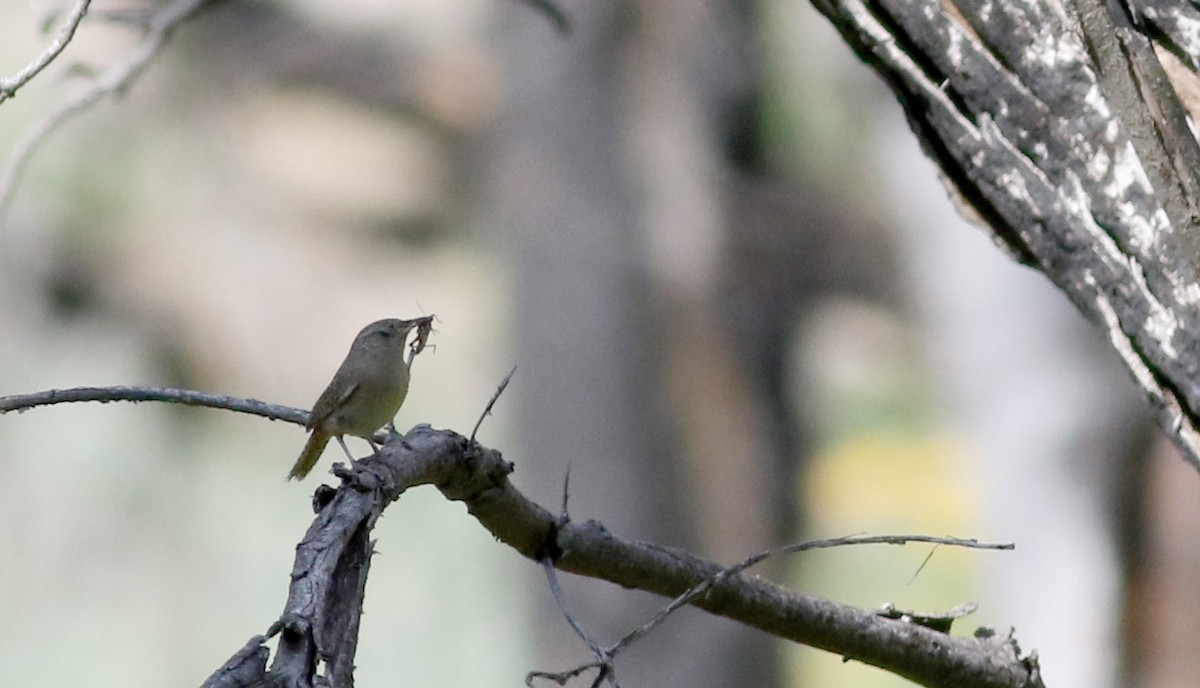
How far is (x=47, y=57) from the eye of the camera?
65.2 inches

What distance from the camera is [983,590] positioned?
8891mm

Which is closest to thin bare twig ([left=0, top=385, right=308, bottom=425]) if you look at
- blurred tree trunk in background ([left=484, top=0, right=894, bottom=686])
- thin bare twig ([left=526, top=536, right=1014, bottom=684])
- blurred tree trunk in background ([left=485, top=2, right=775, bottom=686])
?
thin bare twig ([left=526, top=536, right=1014, bottom=684])

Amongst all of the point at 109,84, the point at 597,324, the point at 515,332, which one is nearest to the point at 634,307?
the point at 597,324

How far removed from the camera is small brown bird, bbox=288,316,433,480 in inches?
81.1

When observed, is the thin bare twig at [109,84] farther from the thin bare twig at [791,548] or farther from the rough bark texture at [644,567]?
the thin bare twig at [791,548]

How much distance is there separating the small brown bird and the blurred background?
199 inches

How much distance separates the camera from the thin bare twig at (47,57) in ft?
5.39

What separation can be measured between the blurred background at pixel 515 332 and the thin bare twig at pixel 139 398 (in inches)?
209

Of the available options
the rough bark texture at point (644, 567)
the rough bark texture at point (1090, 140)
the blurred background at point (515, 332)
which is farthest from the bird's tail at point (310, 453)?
the blurred background at point (515, 332)

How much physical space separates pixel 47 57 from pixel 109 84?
122 centimetres

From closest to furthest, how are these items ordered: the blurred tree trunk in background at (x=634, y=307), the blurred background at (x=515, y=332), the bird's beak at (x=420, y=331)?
the bird's beak at (x=420, y=331) < the blurred background at (x=515, y=332) < the blurred tree trunk in background at (x=634, y=307)

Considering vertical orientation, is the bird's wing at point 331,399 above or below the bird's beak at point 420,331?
below

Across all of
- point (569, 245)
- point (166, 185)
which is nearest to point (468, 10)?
point (166, 185)

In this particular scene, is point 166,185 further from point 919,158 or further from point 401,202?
point 919,158
